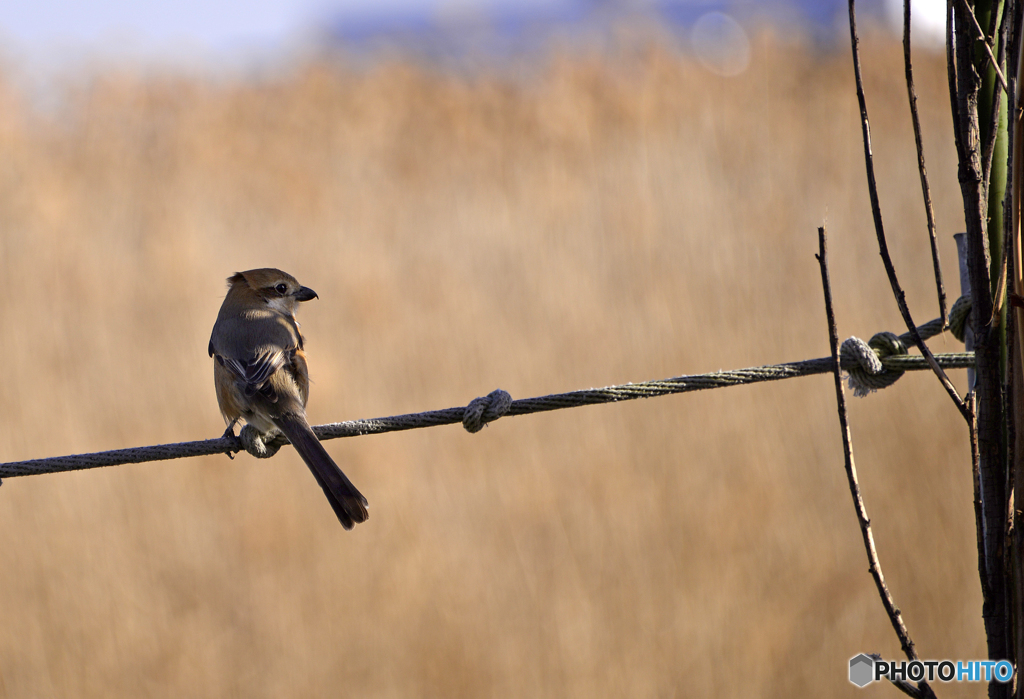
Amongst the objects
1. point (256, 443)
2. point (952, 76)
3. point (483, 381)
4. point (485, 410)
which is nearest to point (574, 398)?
point (485, 410)

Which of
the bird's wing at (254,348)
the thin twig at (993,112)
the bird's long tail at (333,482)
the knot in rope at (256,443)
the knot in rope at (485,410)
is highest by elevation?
the thin twig at (993,112)

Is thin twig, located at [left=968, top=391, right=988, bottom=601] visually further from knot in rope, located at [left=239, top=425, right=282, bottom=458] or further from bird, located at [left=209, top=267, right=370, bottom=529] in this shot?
knot in rope, located at [left=239, top=425, right=282, bottom=458]

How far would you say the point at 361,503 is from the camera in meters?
2.66

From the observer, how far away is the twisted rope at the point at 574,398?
6.97ft

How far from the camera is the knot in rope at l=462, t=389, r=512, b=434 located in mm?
2260

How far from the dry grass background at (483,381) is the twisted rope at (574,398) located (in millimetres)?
2424

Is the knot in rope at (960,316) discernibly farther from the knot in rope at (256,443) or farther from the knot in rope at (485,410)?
the knot in rope at (256,443)

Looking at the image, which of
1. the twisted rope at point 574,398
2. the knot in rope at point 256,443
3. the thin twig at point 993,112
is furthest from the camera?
the knot in rope at point 256,443

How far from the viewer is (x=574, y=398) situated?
212 cm

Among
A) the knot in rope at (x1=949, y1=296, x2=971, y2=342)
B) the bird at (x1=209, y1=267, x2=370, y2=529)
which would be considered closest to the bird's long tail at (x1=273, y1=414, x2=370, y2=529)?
the bird at (x1=209, y1=267, x2=370, y2=529)

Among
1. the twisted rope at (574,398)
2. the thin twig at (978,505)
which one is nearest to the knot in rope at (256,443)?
the twisted rope at (574,398)

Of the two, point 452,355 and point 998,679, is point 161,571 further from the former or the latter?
point 998,679

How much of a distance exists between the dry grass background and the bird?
1318 mm

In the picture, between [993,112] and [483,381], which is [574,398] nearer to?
[993,112]
